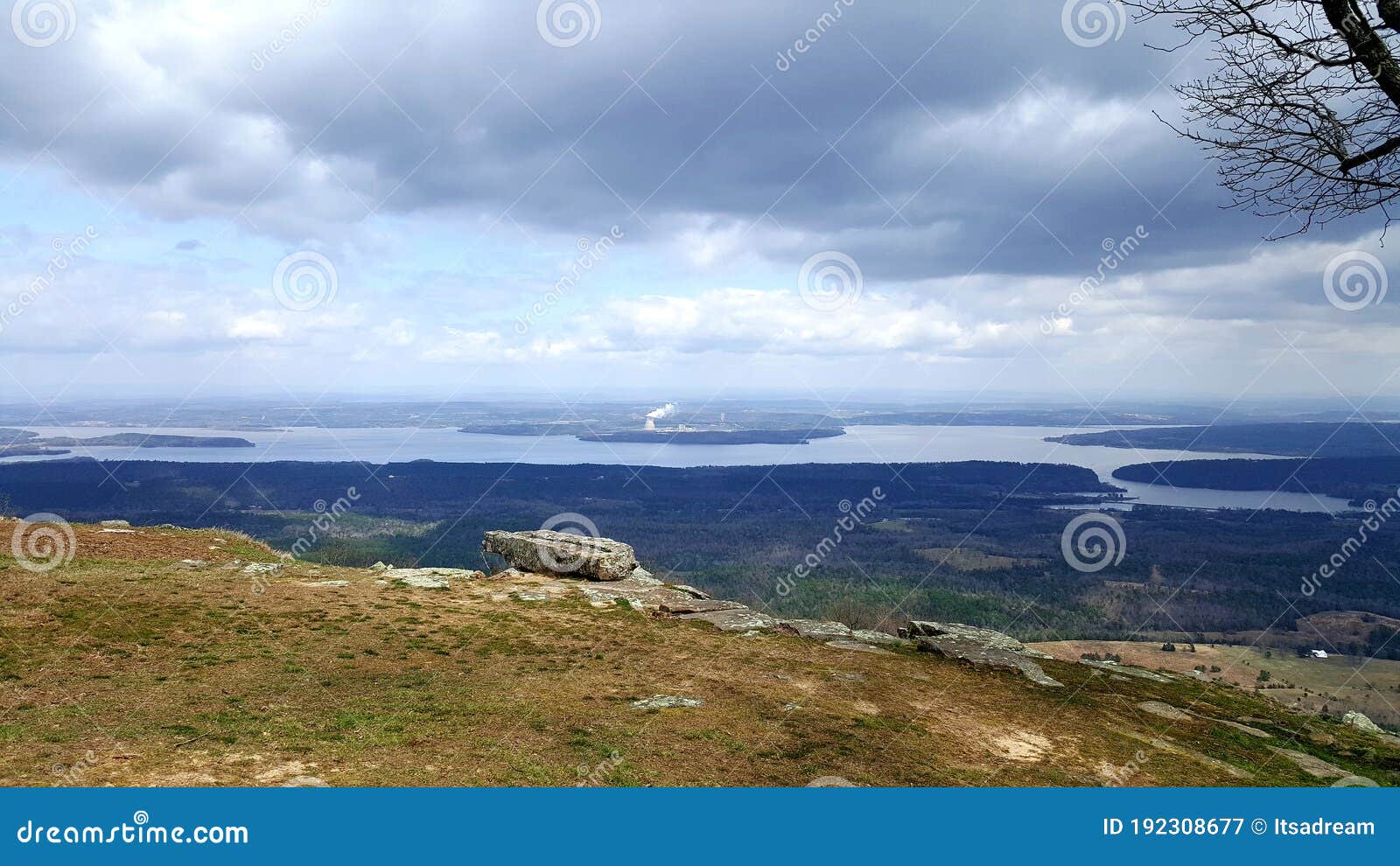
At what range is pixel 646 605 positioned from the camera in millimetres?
18938

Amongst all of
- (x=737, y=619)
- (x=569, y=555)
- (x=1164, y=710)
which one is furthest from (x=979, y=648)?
(x=569, y=555)

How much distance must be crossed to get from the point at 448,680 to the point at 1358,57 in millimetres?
15425

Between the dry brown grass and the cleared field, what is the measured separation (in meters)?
47.7

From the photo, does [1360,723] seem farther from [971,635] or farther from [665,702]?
[665,702]

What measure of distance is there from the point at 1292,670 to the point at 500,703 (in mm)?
87555

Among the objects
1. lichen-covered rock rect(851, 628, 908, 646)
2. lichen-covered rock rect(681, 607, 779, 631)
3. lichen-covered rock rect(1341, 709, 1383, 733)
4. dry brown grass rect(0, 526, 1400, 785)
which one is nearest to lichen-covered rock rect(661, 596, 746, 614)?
lichen-covered rock rect(681, 607, 779, 631)

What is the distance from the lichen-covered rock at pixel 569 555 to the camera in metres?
21.6

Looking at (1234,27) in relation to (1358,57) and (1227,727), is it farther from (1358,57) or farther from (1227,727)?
(1227,727)

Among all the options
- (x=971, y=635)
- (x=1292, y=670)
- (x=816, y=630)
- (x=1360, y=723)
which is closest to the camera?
(x=1360, y=723)

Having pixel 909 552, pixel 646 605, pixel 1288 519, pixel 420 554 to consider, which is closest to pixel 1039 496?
pixel 1288 519

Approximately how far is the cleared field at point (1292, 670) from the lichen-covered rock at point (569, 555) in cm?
4458

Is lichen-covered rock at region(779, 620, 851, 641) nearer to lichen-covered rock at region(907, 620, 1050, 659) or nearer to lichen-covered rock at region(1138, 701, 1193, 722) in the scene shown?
lichen-covered rock at region(907, 620, 1050, 659)

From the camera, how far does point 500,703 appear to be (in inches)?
424

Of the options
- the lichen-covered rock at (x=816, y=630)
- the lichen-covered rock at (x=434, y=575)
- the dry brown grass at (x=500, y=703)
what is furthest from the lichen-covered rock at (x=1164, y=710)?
the lichen-covered rock at (x=434, y=575)
